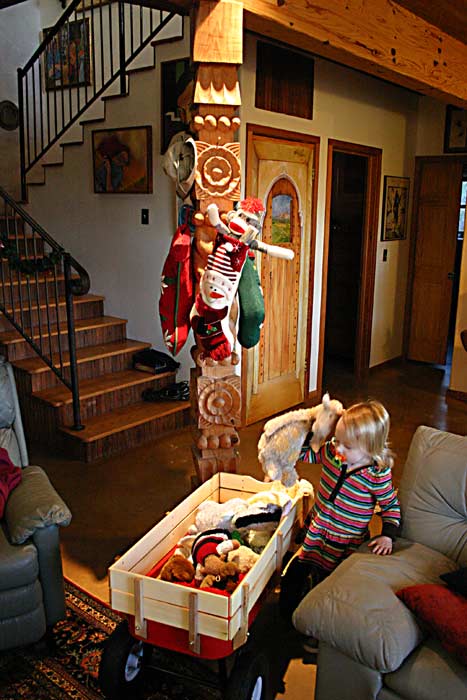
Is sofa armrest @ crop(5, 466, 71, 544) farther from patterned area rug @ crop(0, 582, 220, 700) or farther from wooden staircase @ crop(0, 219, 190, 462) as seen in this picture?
wooden staircase @ crop(0, 219, 190, 462)

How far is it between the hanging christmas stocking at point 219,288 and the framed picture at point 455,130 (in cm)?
474

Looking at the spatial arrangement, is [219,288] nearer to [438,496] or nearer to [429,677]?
[438,496]

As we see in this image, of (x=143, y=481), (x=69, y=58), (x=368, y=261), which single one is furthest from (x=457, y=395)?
(x=69, y=58)

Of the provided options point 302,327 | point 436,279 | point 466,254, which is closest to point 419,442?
point 302,327

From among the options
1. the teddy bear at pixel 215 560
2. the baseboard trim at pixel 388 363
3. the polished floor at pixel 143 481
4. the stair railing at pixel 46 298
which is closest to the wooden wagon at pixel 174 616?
the teddy bear at pixel 215 560

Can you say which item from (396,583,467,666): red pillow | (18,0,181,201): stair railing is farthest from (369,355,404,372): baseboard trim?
(396,583,467,666): red pillow

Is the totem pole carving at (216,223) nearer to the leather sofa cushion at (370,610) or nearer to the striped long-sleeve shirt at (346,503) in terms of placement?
the striped long-sleeve shirt at (346,503)

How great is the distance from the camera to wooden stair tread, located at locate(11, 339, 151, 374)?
14.1 ft

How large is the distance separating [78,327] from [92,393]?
0.73 meters

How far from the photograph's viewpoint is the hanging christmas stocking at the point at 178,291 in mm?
2240

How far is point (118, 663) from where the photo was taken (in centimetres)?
196

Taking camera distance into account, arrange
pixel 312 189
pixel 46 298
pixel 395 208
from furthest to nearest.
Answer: pixel 395 208, pixel 312 189, pixel 46 298

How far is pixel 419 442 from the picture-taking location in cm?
231

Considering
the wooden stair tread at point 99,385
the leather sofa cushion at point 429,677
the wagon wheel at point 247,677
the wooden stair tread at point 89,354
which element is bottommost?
the wagon wheel at point 247,677
